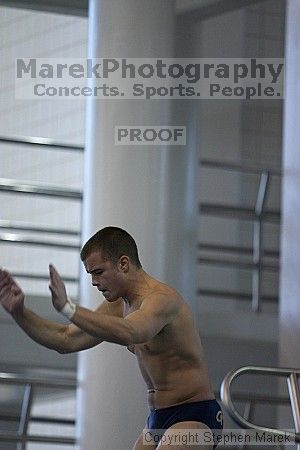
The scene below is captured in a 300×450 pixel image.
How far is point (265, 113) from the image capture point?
10.8 meters

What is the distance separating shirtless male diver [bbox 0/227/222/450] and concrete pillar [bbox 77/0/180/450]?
1982 millimetres

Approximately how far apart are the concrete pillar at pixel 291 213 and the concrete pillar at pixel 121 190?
2.70ft

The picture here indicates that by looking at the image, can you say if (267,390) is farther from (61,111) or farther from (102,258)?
(102,258)

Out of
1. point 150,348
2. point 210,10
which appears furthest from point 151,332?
point 210,10

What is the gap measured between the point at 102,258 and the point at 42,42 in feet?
21.5

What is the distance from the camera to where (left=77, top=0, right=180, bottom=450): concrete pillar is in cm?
647

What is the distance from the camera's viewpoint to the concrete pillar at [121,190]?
6469mm

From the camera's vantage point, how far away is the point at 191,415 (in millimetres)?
4363

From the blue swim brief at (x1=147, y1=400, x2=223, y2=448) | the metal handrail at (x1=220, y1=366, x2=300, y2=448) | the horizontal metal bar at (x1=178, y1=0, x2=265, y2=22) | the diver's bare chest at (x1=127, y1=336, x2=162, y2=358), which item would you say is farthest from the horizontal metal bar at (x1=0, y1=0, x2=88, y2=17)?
the metal handrail at (x1=220, y1=366, x2=300, y2=448)

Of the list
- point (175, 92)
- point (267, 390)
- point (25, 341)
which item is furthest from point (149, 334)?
point (267, 390)

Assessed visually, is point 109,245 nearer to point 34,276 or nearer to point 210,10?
point 34,276

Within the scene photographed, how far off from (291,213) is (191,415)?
1.76 m

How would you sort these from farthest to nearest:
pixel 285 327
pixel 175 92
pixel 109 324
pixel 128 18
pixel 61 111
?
pixel 61 111 < pixel 175 92 < pixel 128 18 < pixel 285 327 < pixel 109 324

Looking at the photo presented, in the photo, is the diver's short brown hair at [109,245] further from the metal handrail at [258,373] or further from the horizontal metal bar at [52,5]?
the horizontal metal bar at [52,5]
